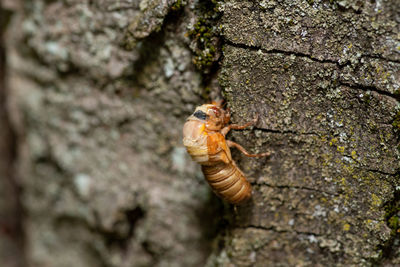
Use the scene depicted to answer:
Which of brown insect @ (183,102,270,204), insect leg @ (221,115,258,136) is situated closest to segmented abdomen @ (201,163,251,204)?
brown insect @ (183,102,270,204)

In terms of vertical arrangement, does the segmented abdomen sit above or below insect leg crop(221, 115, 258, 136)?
below

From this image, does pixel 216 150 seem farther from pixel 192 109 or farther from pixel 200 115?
pixel 192 109

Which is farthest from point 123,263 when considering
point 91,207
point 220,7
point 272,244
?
point 220,7

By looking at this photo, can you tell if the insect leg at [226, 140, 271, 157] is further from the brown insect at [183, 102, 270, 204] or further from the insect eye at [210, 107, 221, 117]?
the insect eye at [210, 107, 221, 117]

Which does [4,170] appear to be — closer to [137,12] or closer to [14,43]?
[14,43]

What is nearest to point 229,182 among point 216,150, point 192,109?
point 216,150
